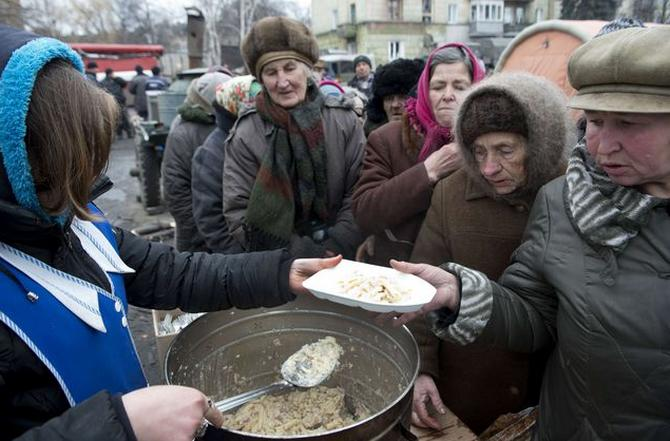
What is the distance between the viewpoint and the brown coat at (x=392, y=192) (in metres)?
2.09

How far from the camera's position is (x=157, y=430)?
92 centimetres

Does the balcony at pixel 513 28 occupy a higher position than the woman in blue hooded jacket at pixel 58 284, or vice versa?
the balcony at pixel 513 28

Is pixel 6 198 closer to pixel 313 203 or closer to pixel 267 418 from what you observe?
pixel 267 418

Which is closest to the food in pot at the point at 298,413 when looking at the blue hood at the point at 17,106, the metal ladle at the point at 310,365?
the metal ladle at the point at 310,365

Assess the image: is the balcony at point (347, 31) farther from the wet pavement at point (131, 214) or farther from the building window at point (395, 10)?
the wet pavement at point (131, 214)

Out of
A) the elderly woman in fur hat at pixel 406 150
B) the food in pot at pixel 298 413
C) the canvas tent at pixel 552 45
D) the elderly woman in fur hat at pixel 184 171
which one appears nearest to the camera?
the food in pot at pixel 298 413

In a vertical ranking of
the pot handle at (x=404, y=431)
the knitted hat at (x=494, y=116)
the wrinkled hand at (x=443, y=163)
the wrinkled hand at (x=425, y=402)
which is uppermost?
the knitted hat at (x=494, y=116)

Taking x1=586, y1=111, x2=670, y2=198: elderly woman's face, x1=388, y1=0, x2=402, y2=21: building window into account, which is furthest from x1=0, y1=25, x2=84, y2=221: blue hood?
x1=388, y1=0, x2=402, y2=21: building window

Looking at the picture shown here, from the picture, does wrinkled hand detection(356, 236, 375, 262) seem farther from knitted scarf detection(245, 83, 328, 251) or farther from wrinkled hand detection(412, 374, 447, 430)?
wrinkled hand detection(412, 374, 447, 430)

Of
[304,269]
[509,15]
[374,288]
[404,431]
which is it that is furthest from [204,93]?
[509,15]

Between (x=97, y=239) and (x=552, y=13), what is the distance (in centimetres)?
4259

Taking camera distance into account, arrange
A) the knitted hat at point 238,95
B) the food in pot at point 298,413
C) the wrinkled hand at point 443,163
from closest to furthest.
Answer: the food in pot at point 298,413
the wrinkled hand at point 443,163
the knitted hat at point 238,95

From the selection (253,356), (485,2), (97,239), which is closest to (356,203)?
(253,356)

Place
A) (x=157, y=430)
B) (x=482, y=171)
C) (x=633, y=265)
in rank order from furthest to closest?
(x=482, y=171), (x=633, y=265), (x=157, y=430)
